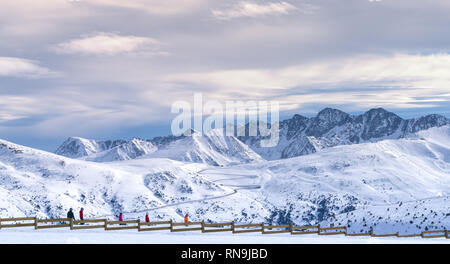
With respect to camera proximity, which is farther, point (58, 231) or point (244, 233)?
point (244, 233)

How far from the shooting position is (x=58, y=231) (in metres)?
53.2

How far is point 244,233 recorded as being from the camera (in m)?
58.9
